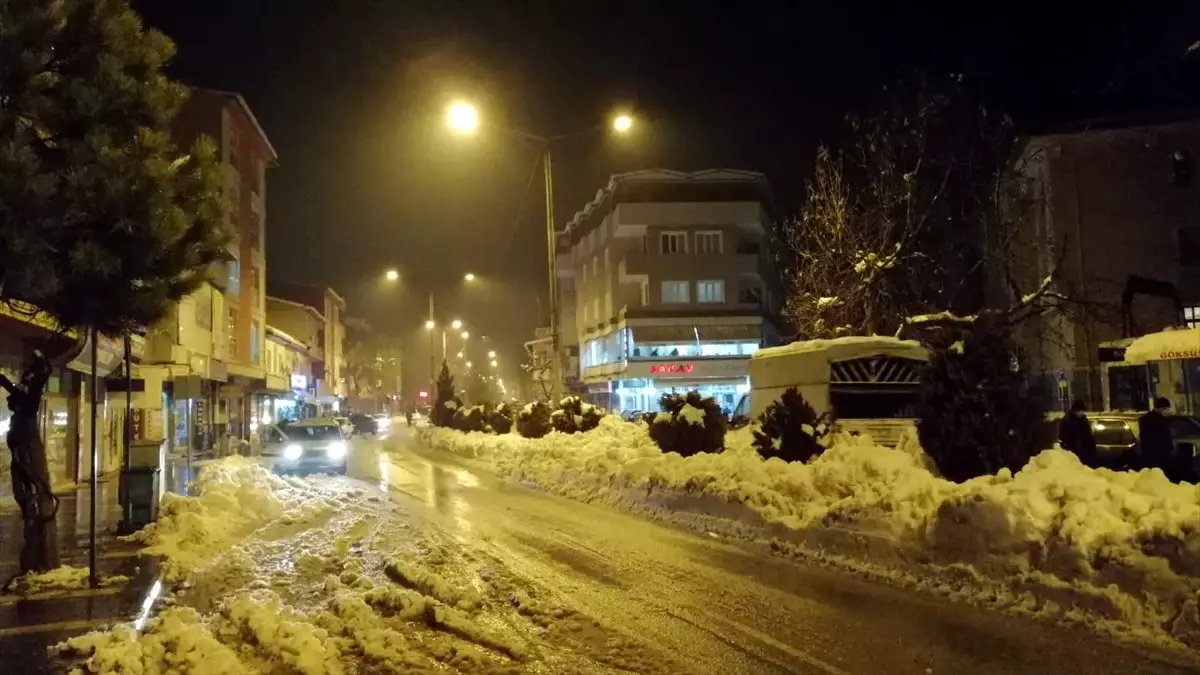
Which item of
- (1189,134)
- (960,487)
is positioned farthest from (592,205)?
(960,487)

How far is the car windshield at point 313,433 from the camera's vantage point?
26.7 meters

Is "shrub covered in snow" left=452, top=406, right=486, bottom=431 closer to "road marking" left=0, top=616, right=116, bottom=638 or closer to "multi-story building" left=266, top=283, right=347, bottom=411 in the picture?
"road marking" left=0, top=616, right=116, bottom=638

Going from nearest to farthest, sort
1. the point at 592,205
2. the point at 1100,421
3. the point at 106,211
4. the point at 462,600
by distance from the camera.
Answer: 1. the point at 462,600
2. the point at 106,211
3. the point at 1100,421
4. the point at 592,205

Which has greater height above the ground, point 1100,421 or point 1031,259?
point 1031,259

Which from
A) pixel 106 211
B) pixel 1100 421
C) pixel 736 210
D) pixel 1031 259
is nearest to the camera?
pixel 106 211

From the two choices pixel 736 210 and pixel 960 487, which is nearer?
pixel 960 487

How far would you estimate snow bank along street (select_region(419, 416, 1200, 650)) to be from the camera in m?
7.81

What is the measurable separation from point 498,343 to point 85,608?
117 m

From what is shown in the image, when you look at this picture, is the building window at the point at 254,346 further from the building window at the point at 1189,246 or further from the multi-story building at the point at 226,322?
the building window at the point at 1189,246

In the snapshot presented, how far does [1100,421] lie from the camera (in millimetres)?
19250

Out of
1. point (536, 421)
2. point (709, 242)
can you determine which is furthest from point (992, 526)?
point (709, 242)

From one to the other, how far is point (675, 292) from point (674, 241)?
131 inches

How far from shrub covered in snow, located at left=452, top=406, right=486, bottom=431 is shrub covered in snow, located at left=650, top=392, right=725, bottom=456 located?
20.8 metres

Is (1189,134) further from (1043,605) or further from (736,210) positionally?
(1043,605)
